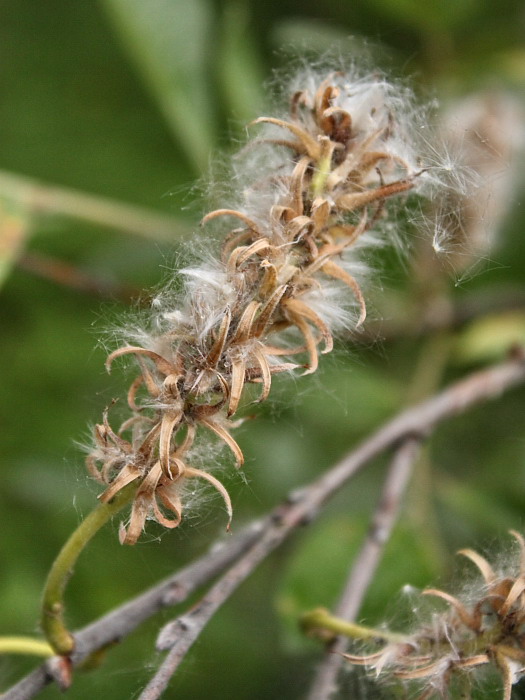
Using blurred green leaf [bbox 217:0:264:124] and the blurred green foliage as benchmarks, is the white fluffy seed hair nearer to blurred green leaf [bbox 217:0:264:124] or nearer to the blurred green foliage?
the blurred green foliage

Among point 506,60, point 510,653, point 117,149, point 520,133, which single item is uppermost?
point 117,149

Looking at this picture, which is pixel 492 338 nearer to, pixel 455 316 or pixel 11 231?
pixel 455 316

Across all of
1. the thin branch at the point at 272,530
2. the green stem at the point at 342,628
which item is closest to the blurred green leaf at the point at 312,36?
the thin branch at the point at 272,530

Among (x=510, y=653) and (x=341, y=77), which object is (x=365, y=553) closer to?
(x=510, y=653)

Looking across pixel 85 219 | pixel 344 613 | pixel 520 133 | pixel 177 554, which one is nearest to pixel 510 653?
pixel 344 613

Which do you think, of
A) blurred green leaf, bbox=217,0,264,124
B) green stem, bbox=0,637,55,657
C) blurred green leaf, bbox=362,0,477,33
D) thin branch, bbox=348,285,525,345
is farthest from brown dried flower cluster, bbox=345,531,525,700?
blurred green leaf, bbox=362,0,477,33

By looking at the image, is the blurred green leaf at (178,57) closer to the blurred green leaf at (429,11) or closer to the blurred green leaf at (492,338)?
the blurred green leaf at (429,11)
